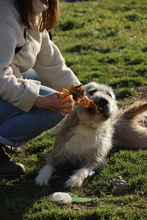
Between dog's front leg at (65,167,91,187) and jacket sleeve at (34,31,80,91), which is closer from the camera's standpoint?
dog's front leg at (65,167,91,187)

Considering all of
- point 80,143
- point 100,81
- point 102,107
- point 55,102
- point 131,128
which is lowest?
point 100,81

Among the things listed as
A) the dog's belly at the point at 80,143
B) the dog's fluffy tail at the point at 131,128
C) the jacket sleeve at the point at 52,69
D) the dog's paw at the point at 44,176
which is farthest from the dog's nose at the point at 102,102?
the dog's fluffy tail at the point at 131,128

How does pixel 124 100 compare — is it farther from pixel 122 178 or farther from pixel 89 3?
pixel 89 3

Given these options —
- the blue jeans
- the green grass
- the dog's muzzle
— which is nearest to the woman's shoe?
the green grass

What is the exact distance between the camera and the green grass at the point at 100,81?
4.59m

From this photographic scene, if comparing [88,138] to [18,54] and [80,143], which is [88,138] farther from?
[18,54]

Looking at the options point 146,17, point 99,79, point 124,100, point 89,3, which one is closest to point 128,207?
point 124,100

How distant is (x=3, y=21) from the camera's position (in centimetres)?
464

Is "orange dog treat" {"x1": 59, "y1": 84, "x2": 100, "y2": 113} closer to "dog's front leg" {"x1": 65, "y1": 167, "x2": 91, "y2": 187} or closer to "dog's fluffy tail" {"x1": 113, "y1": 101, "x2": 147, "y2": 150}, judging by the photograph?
"dog's front leg" {"x1": 65, "y1": 167, "x2": 91, "y2": 187}

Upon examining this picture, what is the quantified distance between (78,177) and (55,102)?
2.86 ft

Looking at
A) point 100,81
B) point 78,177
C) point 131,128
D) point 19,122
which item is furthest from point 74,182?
point 100,81

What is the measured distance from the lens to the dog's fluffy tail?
6.28 metres

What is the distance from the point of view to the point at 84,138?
571 cm

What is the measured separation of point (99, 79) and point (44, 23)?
358cm
